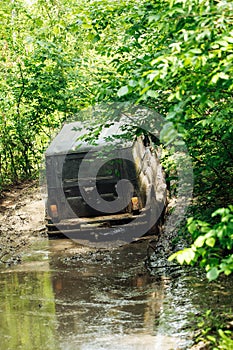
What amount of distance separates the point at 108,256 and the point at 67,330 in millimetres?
3510

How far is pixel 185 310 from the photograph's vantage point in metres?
6.12

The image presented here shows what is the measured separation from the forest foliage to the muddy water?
2.07 feet

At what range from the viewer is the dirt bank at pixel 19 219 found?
34.3 ft

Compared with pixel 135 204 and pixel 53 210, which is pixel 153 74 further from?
pixel 53 210

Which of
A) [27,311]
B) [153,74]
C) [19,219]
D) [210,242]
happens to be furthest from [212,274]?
[19,219]

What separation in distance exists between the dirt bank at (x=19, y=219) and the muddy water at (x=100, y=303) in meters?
1.11

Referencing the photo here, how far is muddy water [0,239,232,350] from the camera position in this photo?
18.1ft

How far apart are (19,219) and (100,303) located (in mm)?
6654

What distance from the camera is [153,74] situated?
400 centimetres

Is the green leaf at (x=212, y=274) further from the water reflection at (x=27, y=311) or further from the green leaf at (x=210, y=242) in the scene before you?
the water reflection at (x=27, y=311)

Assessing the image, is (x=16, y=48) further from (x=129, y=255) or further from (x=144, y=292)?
(x=144, y=292)

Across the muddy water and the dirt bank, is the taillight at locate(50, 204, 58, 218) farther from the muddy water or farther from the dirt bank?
the muddy water

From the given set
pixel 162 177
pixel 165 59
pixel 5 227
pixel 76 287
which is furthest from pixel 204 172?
pixel 5 227

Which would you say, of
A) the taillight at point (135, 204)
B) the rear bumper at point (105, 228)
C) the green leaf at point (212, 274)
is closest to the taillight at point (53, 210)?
the rear bumper at point (105, 228)
